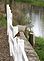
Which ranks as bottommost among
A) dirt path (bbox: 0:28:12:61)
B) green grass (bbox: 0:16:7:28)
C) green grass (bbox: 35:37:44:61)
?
green grass (bbox: 35:37:44:61)

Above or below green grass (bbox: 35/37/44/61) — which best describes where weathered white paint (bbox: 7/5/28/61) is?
above

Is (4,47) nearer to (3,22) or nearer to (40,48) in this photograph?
(40,48)

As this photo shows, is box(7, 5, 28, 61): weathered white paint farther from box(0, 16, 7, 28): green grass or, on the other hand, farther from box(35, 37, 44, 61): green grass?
box(0, 16, 7, 28): green grass

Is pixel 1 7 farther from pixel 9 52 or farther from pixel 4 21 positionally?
pixel 9 52

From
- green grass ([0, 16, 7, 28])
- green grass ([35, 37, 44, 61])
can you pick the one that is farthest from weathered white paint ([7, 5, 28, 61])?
green grass ([0, 16, 7, 28])

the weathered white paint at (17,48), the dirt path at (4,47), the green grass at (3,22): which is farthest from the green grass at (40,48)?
the weathered white paint at (17,48)

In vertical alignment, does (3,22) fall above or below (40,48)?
above

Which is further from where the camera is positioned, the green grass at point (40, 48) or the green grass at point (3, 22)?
the green grass at point (3, 22)

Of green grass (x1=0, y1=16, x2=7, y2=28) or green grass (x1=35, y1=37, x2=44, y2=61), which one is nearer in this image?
green grass (x1=35, y1=37, x2=44, y2=61)

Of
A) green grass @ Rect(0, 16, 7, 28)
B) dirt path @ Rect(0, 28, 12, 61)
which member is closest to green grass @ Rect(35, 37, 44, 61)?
dirt path @ Rect(0, 28, 12, 61)

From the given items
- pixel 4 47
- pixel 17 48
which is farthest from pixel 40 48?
pixel 17 48

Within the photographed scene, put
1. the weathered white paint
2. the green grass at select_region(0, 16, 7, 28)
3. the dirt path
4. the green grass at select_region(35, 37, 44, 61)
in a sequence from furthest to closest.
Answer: the green grass at select_region(0, 16, 7, 28) < the green grass at select_region(35, 37, 44, 61) < the dirt path < the weathered white paint

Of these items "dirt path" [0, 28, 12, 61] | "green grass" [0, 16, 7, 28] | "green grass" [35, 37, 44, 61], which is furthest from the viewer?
"green grass" [0, 16, 7, 28]

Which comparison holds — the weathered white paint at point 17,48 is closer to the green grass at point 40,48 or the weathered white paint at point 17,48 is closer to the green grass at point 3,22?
the green grass at point 40,48
